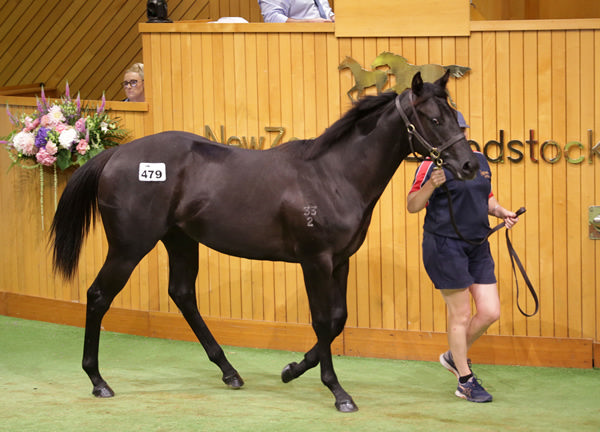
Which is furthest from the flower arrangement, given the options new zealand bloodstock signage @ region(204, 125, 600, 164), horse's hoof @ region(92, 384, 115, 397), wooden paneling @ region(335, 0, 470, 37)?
new zealand bloodstock signage @ region(204, 125, 600, 164)

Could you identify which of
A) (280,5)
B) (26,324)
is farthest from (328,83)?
(26,324)

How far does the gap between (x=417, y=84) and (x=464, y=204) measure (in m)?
0.73

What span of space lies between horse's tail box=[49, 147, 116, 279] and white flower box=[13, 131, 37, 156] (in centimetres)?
138

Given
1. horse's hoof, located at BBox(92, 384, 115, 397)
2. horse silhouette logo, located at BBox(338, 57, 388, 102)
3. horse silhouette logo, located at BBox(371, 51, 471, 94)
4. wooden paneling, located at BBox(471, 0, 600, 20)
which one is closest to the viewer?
horse's hoof, located at BBox(92, 384, 115, 397)

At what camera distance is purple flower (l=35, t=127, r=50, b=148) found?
6.09 metres

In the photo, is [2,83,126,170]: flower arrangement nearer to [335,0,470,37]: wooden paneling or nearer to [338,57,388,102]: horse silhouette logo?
[338,57,388,102]: horse silhouette logo

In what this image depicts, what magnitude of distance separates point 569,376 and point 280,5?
323 centimetres

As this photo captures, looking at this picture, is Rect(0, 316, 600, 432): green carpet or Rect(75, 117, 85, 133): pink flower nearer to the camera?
Rect(0, 316, 600, 432): green carpet

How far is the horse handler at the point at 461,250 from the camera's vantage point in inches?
175

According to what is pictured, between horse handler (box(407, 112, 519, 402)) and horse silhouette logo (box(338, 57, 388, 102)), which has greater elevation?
horse silhouette logo (box(338, 57, 388, 102))

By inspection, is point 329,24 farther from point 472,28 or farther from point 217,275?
point 217,275

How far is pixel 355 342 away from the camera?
571cm

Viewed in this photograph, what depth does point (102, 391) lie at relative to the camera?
4.66 meters

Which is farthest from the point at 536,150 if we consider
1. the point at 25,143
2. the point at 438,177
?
the point at 25,143
